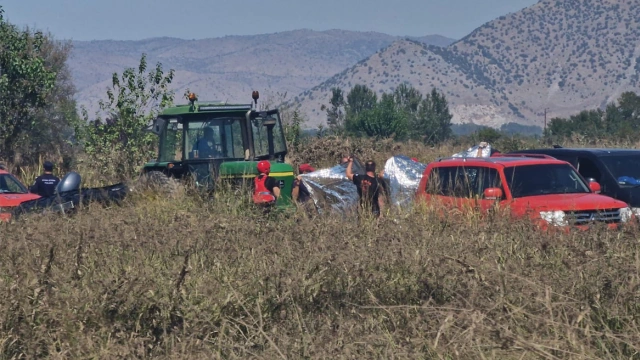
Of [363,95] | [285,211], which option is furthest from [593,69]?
[285,211]

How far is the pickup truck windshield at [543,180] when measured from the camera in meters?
11.6

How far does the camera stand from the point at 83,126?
899 inches

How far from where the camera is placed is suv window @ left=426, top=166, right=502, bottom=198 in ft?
37.9

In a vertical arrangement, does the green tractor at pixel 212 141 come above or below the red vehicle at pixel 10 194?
above

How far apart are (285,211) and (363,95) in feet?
276

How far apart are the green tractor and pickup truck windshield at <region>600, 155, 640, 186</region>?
15.6 ft

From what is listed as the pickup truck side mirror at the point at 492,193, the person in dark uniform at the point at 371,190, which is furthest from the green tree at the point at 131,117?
the pickup truck side mirror at the point at 492,193

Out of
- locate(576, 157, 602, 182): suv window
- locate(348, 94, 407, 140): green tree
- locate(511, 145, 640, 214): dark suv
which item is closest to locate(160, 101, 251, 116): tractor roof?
locate(511, 145, 640, 214): dark suv

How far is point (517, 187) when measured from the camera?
457 inches

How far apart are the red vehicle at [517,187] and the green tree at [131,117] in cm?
1055

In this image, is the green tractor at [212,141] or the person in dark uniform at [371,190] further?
the green tractor at [212,141]

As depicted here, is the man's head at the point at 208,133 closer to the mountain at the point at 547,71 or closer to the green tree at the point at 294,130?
the green tree at the point at 294,130

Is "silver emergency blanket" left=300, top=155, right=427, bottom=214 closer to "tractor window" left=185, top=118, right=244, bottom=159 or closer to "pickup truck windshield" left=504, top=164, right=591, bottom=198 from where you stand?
"tractor window" left=185, top=118, right=244, bottom=159

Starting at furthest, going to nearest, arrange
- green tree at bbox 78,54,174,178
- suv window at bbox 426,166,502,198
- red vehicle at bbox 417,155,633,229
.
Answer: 1. green tree at bbox 78,54,174,178
2. suv window at bbox 426,166,502,198
3. red vehicle at bbox 417,155,633,229
